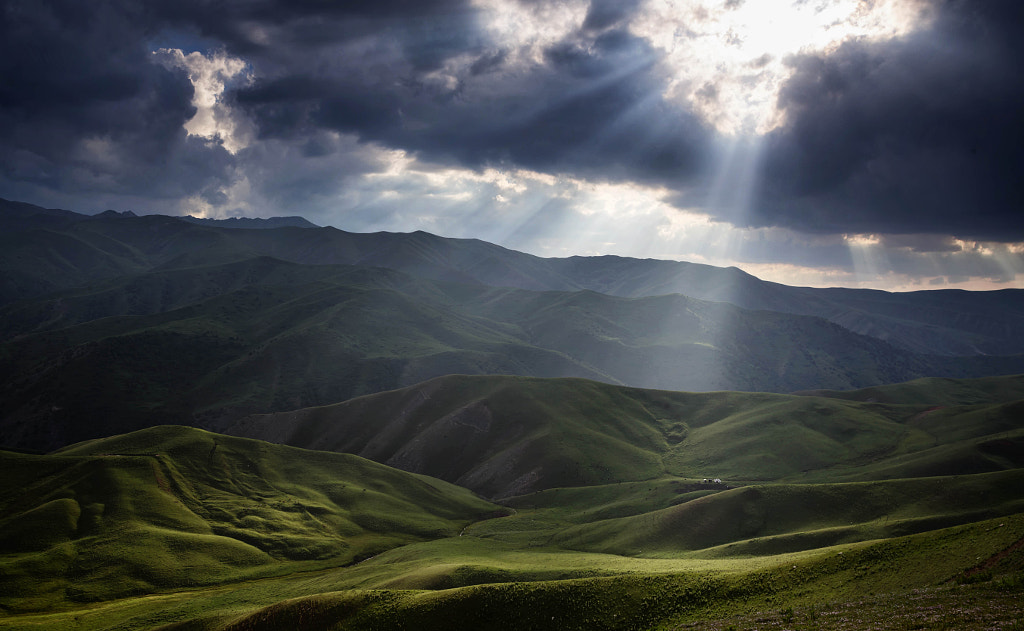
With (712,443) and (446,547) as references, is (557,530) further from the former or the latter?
(712,443)

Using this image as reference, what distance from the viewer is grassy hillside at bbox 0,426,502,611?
88812mm

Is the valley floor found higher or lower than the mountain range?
higher

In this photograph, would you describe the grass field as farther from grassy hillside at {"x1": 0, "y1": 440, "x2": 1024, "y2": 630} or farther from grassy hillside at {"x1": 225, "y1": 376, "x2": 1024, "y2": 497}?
grassy hillside at {"x1": 225, "y1": 376, "x2": 1024, "y2": 497}

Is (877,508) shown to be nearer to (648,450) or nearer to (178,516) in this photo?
(648,450)

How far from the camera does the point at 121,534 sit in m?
96.1

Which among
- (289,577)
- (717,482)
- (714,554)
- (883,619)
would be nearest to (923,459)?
(717,482)

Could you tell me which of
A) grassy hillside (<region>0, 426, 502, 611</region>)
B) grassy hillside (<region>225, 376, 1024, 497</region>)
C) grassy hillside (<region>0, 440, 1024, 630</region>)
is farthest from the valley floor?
grassy hillside (<region>225, 376, 1024, 497</region>)

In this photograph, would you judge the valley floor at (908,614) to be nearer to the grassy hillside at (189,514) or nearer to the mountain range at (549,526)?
the mountain range at (549,526)

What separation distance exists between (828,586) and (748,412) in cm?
15376

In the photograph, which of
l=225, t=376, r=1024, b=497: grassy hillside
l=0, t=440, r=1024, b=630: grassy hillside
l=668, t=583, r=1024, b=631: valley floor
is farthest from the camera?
l=225, t=376, r=1024, b=497: grassy hillside

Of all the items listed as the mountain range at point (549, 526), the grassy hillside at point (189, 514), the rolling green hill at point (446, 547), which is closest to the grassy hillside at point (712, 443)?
the mountain range at point (549, 526)

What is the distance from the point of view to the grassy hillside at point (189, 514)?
88.8 meters

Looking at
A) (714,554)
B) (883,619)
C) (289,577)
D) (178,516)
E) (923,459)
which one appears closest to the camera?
(883,619)

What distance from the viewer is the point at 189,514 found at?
108500mm
